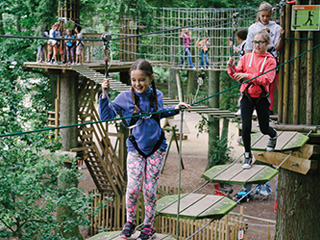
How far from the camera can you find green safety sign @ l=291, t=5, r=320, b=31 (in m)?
6.37

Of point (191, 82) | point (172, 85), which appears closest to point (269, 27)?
point (172, 85)

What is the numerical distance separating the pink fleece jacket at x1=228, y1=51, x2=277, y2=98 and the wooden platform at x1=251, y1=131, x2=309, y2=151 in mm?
641

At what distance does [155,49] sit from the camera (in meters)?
18.0

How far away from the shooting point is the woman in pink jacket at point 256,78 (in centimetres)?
492

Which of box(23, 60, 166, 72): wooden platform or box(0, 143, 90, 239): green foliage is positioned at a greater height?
box(23, 60, 166, 72): wooden platform

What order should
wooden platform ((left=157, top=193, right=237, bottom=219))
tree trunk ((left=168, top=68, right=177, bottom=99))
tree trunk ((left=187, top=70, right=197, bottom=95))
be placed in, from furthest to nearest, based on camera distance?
tree trunk ((left=187, top=70, right=197, bottom=95)) < tree trunk ((left=168, top=68, right=177, bottom=99)) < wooden platform ((left=157, top=193, right=237, bottom=219))

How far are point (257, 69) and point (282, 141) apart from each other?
42.6 inches

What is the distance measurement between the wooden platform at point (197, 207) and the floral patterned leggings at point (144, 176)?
22 centimetres

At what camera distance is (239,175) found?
4996mm

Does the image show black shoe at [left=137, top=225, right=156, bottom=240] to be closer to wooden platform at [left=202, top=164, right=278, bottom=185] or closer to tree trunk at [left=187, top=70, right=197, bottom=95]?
wooden platform at [left=202, top=164, right=278, bottom=185]

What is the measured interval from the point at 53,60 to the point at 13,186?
18.3ft

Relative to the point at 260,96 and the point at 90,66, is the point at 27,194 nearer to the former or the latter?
the point at 260,96

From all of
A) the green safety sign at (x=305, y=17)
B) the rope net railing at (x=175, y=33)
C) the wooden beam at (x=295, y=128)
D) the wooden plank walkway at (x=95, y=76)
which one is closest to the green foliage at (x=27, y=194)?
the wooden plank walkway at (x=95, y=76)

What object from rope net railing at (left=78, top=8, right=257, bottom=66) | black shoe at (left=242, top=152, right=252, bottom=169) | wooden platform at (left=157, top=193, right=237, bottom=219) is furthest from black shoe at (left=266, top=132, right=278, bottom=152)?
rope net railing at (left=78, top=8, right=257, bottom=66)
